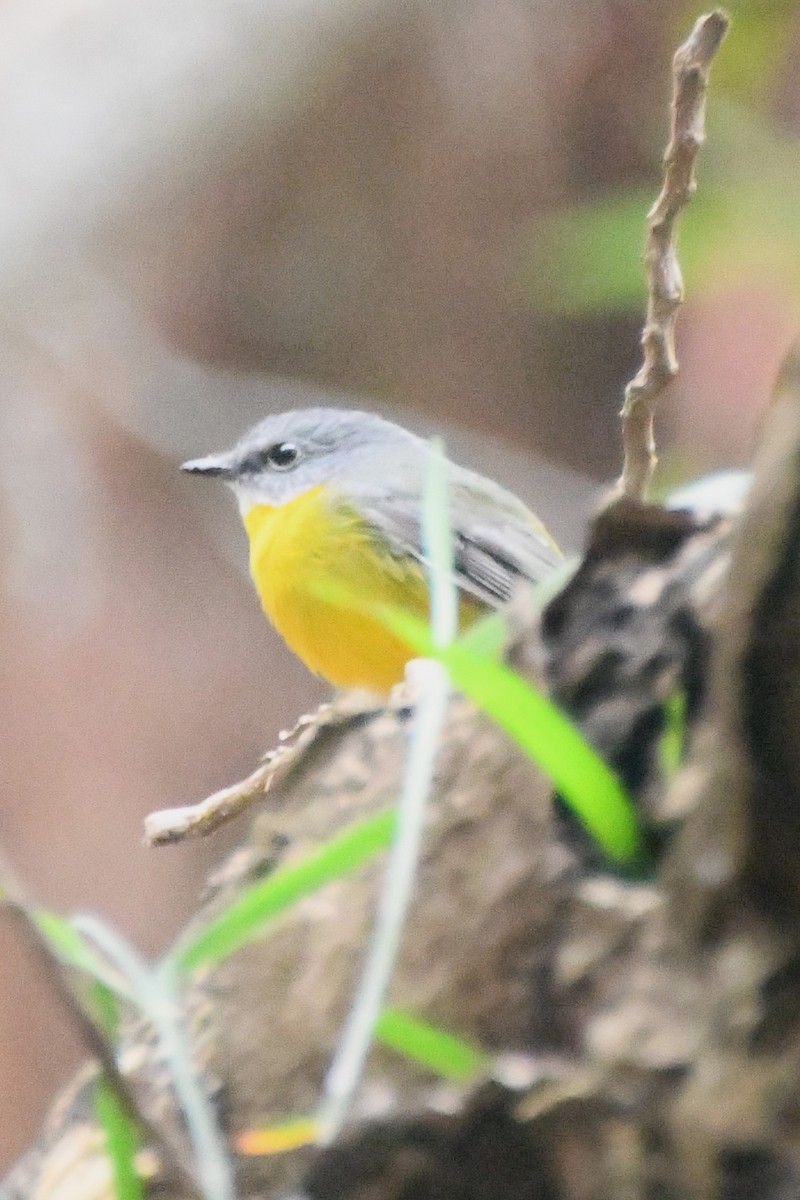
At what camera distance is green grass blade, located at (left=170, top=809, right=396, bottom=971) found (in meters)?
0.58

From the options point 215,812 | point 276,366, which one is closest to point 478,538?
point 215,812

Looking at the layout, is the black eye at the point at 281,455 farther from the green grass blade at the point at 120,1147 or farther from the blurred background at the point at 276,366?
the green grass blade at the point at 120,1147

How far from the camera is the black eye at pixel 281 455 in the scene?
2.22 metres

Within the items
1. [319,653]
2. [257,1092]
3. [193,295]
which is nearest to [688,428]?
[193,295]

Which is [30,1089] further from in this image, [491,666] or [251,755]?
[491,666]

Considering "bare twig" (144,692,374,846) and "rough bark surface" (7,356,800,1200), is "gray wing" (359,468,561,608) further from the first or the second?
"rough bark surface" (7,356,800,1200)

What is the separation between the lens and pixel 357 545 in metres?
1.92

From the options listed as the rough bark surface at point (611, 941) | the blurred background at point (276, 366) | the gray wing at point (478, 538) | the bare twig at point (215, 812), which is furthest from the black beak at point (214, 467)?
the rough bark surface at point (611, 941)

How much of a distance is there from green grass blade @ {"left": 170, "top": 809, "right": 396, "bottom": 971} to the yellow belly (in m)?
1.10

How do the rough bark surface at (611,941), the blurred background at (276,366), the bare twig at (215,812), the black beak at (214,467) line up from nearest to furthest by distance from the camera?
1. the rough bark surface at (611,941)
2. the bare twig at (215,812)
3. the black beak at (214,467)
4. the blurred background at (276,366)

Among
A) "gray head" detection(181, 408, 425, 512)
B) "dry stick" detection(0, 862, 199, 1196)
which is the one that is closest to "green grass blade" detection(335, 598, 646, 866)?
"dry stick" detection(0, 862, 199, 1196)

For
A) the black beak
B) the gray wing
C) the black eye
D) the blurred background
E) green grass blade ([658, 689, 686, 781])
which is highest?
the blurred background

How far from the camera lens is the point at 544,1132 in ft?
1.93

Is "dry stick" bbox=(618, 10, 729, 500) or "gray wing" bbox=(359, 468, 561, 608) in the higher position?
"gray wing" bbox=(359, 468, 561, 608)
